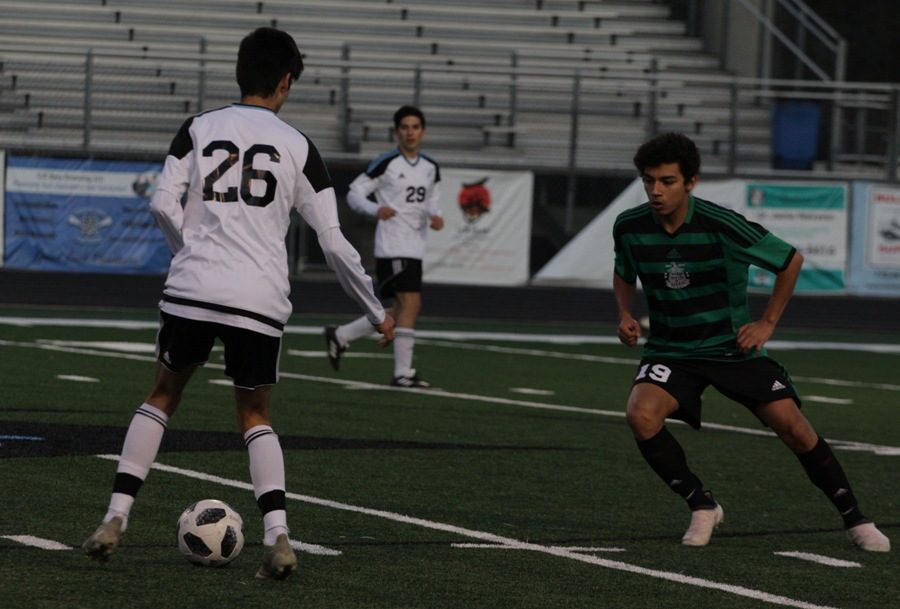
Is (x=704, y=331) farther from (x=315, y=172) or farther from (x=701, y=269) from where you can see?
(x=315, y=172)

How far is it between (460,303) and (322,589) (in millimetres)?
17239

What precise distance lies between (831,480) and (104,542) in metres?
3.19

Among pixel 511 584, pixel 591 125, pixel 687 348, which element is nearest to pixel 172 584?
pixel 511 584

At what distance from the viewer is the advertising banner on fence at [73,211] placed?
2202cm

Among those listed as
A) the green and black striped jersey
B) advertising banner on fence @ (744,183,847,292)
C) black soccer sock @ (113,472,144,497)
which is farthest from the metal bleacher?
black soccer sock @ (113,472,144,497)

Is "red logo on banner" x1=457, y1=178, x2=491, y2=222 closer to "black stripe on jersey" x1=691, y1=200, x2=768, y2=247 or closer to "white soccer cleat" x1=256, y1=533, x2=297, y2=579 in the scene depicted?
"black stripe on jersey" x1=691, y1=200, x2=768, y2=247

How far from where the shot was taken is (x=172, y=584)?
599 centimetres

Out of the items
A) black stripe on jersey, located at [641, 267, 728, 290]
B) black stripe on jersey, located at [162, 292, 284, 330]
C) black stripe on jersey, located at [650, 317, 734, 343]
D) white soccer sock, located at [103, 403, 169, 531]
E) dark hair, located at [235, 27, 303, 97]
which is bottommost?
white soccer sock, located at [103, 403, 169, 531]

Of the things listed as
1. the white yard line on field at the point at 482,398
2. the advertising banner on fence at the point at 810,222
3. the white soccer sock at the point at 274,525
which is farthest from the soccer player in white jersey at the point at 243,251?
the advertising banner on fence at the point at 810,222

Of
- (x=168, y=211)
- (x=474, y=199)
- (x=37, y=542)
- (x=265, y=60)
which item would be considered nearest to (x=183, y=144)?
(x=168, y=211)

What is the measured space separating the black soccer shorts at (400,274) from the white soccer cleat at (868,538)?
7358 mm

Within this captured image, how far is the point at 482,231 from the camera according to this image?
22875 millimetres

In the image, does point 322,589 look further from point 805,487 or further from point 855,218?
point 855,218

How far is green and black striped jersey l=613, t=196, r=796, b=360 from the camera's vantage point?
732cm
